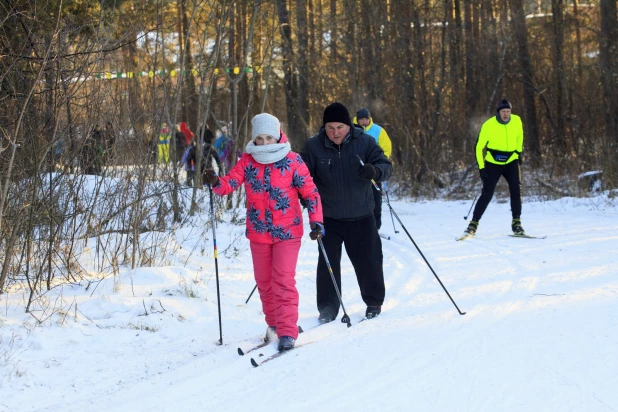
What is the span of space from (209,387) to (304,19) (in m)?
18.8

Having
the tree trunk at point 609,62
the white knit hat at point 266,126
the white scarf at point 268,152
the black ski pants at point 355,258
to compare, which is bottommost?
the black ski pants at point 355,258

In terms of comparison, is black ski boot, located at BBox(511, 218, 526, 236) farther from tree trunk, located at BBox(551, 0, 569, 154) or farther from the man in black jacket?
tree trunk, located at BBox(551, 0, 569, 154)

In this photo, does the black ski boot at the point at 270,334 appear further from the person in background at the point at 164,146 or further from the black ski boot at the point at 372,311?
the person in background at the point at 164,146

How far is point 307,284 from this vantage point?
7.73m

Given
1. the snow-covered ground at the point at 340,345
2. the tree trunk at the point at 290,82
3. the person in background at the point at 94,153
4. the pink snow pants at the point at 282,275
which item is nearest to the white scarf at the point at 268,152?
the pink snow pants at the point at 282,275

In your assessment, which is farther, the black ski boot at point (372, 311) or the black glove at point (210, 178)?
the black ski boot at point (372, 311)

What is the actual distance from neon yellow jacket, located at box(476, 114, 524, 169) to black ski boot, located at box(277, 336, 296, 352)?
594 centimetres

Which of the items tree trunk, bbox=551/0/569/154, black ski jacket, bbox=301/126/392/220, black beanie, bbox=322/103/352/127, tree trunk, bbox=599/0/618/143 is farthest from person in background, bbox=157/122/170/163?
tree trunk, bbox=551/0/569/154

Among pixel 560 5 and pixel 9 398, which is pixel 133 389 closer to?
→ pixel 9 398

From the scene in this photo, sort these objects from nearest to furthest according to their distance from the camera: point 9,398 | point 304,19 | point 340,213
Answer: point 9,398 < point 340,213 < point 304,19

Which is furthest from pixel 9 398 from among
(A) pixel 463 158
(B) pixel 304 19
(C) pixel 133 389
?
(B) pixel 304 19

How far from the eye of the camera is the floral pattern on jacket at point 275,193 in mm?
5137

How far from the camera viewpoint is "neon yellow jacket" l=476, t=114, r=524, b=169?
1003cm

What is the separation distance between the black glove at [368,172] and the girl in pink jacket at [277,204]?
49 centimetres
